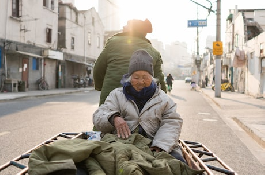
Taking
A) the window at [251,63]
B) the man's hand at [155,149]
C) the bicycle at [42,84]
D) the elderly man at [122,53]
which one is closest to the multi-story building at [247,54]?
the window at [251,63]

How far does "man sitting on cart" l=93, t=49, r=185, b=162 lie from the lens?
2.42m

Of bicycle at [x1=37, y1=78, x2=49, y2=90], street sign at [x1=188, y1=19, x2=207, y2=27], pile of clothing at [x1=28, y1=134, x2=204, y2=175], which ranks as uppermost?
street sign at [x1=188, y1=19, x2=207, y2=27]

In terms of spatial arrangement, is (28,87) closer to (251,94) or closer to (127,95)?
(251,94)

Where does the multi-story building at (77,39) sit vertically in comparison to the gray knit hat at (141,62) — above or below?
above

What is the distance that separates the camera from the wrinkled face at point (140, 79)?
243 centimetres

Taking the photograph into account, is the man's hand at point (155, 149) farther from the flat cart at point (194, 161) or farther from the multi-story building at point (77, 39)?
the multi-story building at point (77, 39)

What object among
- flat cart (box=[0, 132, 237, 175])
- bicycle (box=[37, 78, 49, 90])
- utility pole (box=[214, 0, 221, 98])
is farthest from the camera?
bicycle (box=[37, 78, 49, 90])

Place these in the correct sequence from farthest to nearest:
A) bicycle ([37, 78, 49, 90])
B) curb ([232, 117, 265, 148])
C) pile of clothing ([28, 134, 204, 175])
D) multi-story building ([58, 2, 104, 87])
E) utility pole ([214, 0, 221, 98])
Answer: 1. multi-story building ([58, 2, 104, 87])
2. bicycle ([37, 78, 49, 90])
3. utility pole ([214, 0, 221, 98])
4. curb ([232, 117, 265, 148])
5. pile of clothing ([28, 134, 204, 175])

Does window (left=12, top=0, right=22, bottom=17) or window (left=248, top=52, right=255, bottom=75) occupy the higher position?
window (left=12, top=0, right=22, bottom=17)

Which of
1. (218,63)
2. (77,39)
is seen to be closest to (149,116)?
(218,63)

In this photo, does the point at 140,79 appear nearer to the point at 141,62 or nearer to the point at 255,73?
the point at 141,62

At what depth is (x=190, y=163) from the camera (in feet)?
7.22

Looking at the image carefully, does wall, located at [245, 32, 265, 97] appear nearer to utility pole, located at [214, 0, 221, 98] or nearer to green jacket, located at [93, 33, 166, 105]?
utility pole, located at [214, 0, 221, 98]

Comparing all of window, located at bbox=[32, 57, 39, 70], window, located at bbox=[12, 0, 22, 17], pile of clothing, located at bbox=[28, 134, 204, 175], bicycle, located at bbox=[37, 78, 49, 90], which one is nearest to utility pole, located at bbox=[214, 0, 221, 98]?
window, located at bbox=[12, 0, 22, 17]
